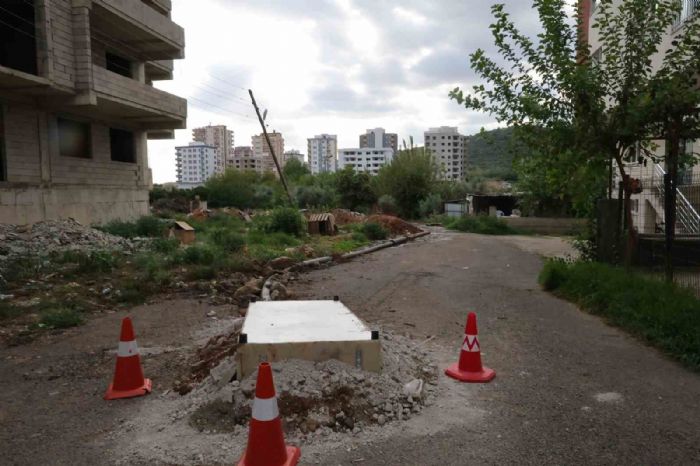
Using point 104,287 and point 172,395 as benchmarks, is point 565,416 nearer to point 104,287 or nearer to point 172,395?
point 172,395

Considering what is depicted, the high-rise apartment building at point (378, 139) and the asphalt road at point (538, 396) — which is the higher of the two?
the high-rise apartment building at point (378, 139)

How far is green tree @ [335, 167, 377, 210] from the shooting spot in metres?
36.6

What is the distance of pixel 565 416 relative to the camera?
3838 mm

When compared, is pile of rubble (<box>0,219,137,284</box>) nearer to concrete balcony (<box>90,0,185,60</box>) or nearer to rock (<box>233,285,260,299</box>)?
rock (<box>233,285,260,299</box>)

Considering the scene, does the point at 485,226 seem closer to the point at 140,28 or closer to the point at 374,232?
the point at 374,232

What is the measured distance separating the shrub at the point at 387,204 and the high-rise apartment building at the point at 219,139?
90.0m

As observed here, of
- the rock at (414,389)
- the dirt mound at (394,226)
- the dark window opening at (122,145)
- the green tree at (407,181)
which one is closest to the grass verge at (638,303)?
the rock at (414,389)

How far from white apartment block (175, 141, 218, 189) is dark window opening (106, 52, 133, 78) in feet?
324


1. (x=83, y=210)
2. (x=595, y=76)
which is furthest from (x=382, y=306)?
(x=83, y=210)

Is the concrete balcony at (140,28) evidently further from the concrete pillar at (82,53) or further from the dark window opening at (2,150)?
the dark window opening at (2,150)

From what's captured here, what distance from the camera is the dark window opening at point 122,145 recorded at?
848 inches

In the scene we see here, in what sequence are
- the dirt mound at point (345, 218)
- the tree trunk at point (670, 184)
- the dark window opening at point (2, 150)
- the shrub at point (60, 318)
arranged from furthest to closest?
the dirt mound at point (345, 218)
the dark window opening at point (2, 150)
the tree trunk at point (670, 184)
the shrub at point (60, 318)

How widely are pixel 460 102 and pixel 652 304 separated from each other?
14.9ft

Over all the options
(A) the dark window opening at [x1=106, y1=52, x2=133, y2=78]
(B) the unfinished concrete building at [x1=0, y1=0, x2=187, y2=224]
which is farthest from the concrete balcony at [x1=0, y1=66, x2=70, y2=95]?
(A) the dark window opening at [x1=106, y1=52, x2=133, y2=78]
